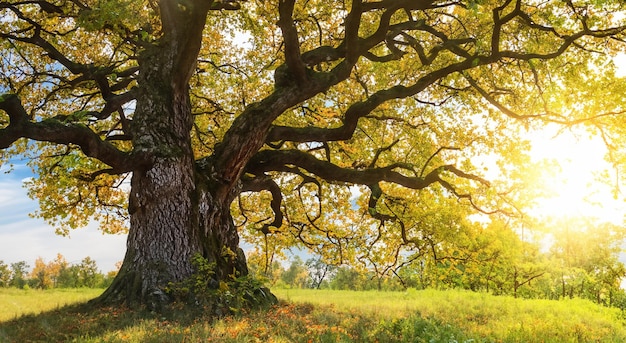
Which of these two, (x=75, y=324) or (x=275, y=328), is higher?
(x=275, y=328)

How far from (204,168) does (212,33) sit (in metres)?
8.16

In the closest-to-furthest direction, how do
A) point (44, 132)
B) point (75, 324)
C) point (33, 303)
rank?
point (75, 324), point (44, 132), point (33, 303)

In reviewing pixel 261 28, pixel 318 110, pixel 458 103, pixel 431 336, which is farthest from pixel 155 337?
pixel 458 103

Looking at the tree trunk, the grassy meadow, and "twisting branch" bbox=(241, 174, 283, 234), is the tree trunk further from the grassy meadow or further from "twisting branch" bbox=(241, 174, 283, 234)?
"twisting branch" bbox=(241, 174, 283, 234)

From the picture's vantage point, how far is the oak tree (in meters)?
10.9

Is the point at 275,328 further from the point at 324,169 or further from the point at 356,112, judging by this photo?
Result: the point at 356,112

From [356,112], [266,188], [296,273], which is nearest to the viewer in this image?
[356,112]

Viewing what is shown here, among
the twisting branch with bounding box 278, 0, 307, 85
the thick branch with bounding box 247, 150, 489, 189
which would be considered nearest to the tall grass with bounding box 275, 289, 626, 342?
the thick branch with bounding box 247, 150, 489, 189

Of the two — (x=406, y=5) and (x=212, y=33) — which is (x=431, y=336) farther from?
(x=212, y=33)

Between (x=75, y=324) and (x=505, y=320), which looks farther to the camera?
(x=505, y=320)

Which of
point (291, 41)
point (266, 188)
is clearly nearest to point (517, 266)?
point (266, 188)

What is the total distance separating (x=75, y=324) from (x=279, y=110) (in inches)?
272

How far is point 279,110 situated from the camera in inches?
487

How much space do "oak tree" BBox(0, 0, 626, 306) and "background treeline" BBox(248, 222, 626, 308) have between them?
0.77m
